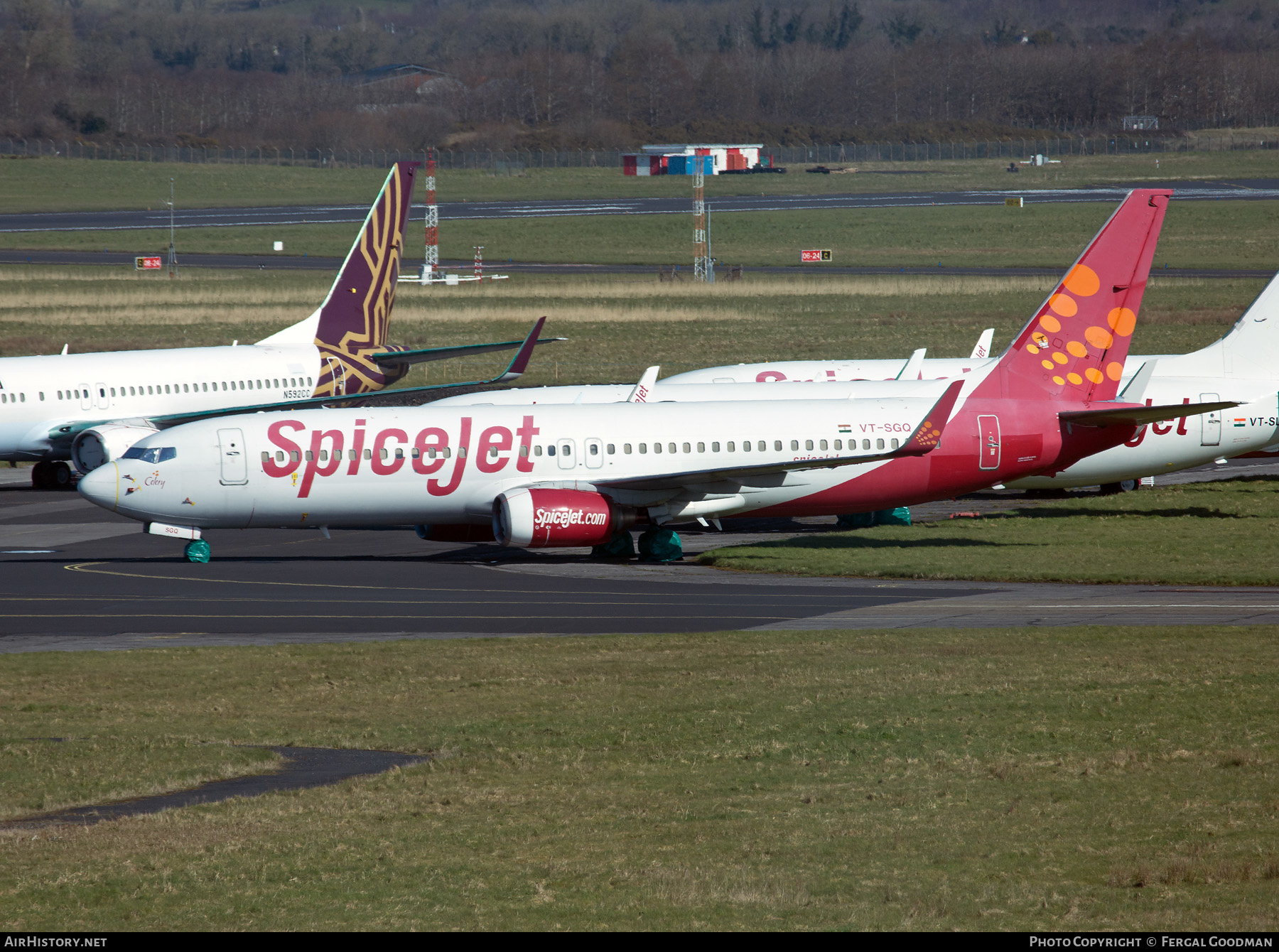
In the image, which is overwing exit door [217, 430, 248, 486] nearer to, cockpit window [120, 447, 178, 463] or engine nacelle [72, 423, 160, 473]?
cockpit window [120, 447, 178, 463]

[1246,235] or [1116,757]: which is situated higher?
[1246,235]

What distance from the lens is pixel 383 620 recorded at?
116 ft

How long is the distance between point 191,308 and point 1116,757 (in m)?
97.6

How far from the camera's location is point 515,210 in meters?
191

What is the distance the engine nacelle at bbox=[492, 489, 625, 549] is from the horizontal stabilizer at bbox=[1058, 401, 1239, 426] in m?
13.7

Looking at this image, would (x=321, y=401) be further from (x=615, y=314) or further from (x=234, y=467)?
(x=615, y=314)

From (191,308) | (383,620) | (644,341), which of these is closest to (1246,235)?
(644,341)

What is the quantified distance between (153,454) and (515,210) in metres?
152

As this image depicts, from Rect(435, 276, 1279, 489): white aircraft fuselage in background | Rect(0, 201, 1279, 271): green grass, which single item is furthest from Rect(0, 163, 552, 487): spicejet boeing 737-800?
Rect(0, 201, 1279, 271): green grass

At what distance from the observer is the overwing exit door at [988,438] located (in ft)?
146

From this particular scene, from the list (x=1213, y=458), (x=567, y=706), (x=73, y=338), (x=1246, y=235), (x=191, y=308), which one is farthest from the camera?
(x=1246, y=235)

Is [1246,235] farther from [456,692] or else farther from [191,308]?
[456,692]

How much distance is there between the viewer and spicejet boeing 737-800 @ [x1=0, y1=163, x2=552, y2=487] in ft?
183

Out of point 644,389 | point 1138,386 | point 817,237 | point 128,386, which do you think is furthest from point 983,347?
point 817,237
